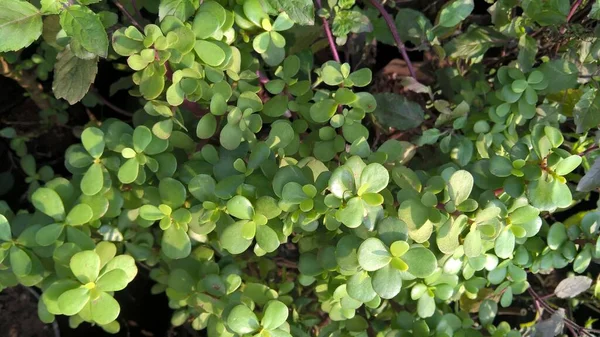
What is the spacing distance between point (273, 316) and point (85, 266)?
11.5 inches

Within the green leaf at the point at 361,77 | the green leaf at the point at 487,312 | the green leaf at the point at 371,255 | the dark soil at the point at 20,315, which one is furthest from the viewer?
the dark soil at the point at 20,315

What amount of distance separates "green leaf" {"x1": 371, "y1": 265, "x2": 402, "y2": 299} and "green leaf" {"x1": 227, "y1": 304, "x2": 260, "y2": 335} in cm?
20

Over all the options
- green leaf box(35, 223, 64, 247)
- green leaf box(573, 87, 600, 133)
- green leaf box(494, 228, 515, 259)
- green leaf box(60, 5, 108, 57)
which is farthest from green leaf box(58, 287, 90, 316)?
green leaf box(573, 87, 600, 133)

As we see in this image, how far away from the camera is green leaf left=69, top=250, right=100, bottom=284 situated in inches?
30.5

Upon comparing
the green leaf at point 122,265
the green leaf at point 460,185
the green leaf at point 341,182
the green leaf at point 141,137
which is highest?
the green leaf at point 341,182

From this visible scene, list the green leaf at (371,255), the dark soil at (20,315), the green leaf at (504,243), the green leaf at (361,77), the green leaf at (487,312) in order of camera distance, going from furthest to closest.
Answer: the dark soil at (20,315), the green leaf at (487,312), the green leaf at (361,77), the green leaf at (504,243), the green leaf at (371,255)

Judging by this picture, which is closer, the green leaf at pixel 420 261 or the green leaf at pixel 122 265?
the green leaf at pixel 420 261

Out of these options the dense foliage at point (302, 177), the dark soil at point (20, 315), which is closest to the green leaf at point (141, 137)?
the dense foliage at point (302, 177)

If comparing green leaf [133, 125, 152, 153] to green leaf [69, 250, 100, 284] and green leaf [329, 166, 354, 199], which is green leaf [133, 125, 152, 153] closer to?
green leaf [69, 250, 100, 284]

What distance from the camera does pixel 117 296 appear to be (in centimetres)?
141

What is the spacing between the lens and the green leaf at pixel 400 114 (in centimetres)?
106

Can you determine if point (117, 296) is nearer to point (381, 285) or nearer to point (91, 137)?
point (91, 137)

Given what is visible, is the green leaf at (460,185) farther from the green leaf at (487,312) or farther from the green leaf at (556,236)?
the green leaf at (487,312)

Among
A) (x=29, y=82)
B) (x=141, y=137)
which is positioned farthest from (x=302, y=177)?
(x=29, y=82)
